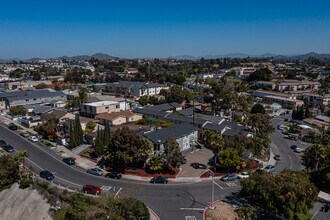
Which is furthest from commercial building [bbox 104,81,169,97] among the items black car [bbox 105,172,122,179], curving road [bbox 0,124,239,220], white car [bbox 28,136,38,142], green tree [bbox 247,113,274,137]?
black car [bbox 105,172,122,179]


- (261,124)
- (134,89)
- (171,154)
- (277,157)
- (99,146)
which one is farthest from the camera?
(134,89)

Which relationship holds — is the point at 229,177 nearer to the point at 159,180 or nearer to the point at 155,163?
the point at 159,180

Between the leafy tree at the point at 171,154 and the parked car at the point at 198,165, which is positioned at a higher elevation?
the leafy tree at the point at 171,154

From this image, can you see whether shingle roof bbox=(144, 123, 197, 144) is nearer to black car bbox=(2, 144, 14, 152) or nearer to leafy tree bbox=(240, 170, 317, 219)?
leafy tree bbox=(240, 170, 317, 219)

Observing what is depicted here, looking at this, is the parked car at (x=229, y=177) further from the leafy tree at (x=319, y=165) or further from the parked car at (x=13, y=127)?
the parked car at (x=13, y=127)

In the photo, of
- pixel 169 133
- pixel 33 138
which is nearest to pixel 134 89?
pixel 33 138

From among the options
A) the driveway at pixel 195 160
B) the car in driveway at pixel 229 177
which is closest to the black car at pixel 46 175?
the driveway at pixel 195 160
